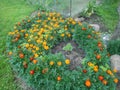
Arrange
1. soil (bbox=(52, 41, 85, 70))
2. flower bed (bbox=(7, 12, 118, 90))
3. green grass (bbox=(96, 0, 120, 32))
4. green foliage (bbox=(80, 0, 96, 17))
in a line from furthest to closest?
green foliage (bbox=(80, 0, 96, 17)) → green grass (bbox=(96, 0, 120, 32)) → soil (bbox=(52, 41, 85, 70)) → flower bed (bbox=(7, 12, 118, 90))

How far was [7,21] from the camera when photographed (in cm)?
648

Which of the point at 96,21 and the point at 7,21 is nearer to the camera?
the point at 7,21

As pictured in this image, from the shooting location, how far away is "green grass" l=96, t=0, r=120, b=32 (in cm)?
680

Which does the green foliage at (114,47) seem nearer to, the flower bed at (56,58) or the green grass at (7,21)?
the flower bed at (56,58)

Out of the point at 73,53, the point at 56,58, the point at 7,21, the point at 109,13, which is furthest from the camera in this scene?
the point at 109,13

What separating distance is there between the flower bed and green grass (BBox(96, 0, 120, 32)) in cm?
249

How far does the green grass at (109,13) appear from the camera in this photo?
680 cm

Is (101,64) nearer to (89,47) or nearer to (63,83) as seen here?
(89,47)

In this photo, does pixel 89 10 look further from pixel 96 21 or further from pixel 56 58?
pixel 56 58

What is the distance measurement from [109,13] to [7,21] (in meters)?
3.39

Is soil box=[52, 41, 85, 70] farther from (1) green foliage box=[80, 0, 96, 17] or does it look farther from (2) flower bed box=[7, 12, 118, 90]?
(1) green foliage box=[80, 0, 96, 17]

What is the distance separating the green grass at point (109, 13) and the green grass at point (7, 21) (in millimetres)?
2307

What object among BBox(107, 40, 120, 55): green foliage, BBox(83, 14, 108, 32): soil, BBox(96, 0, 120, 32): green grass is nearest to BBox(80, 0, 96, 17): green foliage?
BBox(83, 14, 108, 32): soil

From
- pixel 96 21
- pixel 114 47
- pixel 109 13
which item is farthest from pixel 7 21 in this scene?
pixel 109 13
